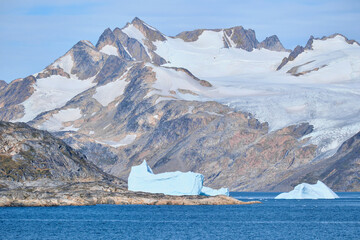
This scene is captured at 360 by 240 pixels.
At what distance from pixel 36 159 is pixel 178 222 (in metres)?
46.2

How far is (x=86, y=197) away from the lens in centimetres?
14775

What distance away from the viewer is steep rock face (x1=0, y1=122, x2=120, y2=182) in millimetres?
154500

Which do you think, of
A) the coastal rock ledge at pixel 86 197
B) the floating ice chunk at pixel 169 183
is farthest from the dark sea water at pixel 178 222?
the floating ice chunk at pixel 169 183

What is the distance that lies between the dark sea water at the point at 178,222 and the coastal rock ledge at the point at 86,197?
151 centimetres

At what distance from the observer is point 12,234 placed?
103312 millimetres

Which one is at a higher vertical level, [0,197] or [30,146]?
[30,146]

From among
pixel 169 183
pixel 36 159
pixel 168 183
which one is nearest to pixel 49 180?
pixel 36 159

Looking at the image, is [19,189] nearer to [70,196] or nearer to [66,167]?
[70,196]

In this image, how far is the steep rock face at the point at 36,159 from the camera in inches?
6083

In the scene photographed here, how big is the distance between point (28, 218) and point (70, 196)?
20.7 m

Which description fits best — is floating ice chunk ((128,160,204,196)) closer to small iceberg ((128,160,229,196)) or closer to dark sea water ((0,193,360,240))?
small iceberg ((128,160,229,196))

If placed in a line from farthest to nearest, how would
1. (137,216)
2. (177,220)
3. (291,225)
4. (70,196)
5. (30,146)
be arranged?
(30,146)
(70,196)
(137,216)
(177,220)
(291,225)

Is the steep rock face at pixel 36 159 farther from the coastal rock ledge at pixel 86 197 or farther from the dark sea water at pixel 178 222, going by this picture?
the dark sea water at pixel 178 222

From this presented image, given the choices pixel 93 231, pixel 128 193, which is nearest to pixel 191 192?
pixel 128 193
